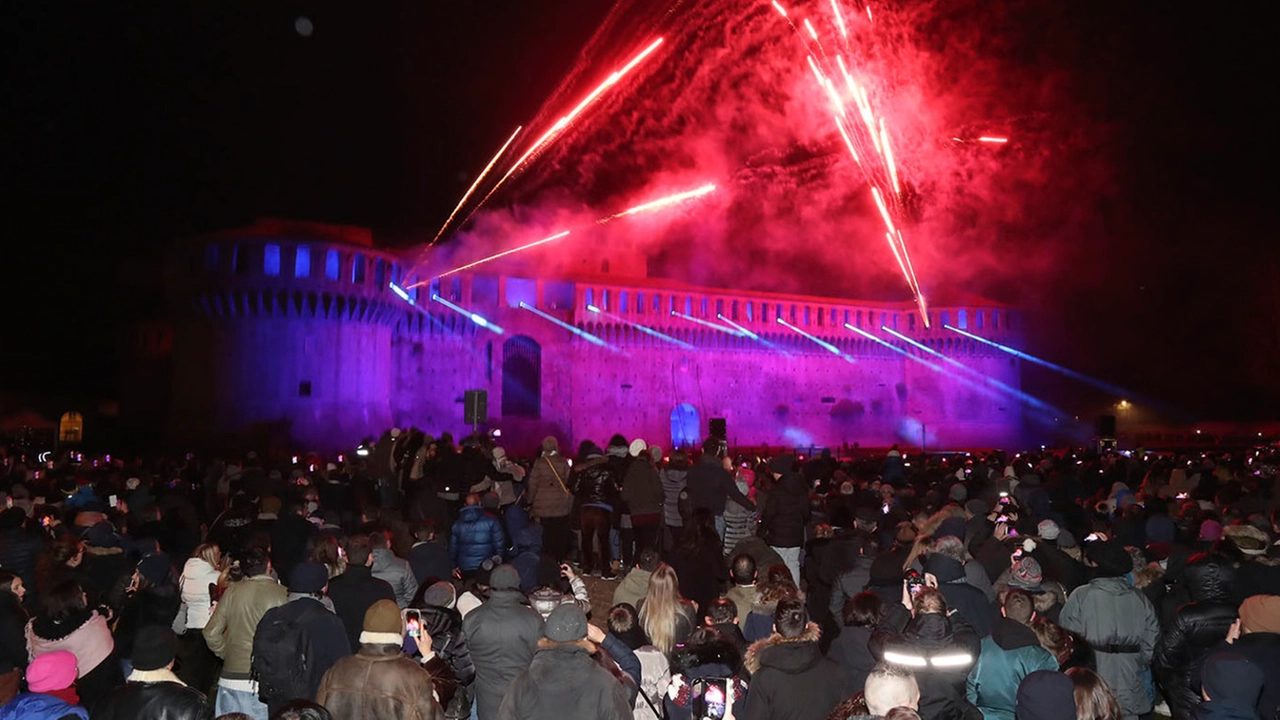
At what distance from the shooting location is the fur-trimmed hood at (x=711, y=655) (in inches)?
187

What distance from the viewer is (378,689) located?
3875 millimetres

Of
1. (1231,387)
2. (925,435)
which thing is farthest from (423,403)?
(1231,387)

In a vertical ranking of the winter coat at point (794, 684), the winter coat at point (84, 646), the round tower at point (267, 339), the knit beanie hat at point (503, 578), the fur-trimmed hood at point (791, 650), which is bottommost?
the winter coat at point (84, 646)

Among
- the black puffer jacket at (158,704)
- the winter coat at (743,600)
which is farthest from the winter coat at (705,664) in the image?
the black puffer jacket at (158,704)

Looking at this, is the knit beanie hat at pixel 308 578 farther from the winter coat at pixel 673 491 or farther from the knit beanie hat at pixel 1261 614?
the winter coat at pixel 673 491

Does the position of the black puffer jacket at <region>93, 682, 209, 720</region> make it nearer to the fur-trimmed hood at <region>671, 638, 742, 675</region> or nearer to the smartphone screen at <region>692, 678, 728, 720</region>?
the smartphone screen at <region>692, 678, 728, 720</region>

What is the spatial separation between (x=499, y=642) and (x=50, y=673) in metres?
2.24

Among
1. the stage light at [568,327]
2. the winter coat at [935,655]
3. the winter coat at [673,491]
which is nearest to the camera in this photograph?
the winter coat at [935,655]

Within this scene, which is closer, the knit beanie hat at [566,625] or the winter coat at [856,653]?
the knit beanie hat at [566,625]

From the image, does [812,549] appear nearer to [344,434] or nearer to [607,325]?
[344,434]

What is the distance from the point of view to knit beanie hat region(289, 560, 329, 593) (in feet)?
17.0

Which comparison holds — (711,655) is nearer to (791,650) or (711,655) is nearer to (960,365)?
(791,650)

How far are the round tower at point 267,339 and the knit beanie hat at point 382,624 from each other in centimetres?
2616

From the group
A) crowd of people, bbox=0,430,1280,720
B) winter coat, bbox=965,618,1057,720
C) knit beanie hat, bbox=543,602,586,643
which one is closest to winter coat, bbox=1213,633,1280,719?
crowd of people, bbox=0,430,1280,720
